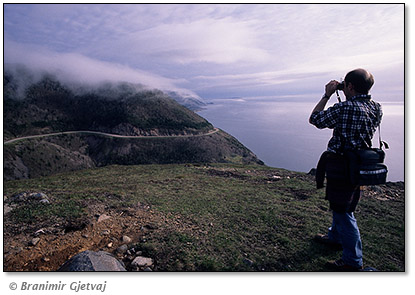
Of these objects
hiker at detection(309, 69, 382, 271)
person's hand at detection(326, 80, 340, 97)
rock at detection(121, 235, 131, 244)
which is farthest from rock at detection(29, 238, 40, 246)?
person's hand at detection(326, 80, 340, 97)

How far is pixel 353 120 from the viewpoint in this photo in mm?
3186

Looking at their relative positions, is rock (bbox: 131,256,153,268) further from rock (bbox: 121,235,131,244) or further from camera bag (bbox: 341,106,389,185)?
camera bag (bbox: 341,106,389,185)

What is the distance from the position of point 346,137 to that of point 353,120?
253mm

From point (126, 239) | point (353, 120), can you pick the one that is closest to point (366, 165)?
point (353, 120)

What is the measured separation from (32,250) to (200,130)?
10585 centimetres

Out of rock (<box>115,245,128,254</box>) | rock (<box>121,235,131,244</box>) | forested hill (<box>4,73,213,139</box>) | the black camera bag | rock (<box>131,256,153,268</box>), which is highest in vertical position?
forested hill (<box>4,73,213,139</box>)

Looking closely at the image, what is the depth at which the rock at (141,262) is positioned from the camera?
380 centimetres

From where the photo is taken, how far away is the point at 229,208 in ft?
22.4

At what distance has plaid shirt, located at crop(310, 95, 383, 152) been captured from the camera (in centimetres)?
319

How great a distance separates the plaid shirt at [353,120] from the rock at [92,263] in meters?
3.79

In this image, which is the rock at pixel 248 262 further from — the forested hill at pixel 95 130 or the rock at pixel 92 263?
the forested hill at pixel 95 130

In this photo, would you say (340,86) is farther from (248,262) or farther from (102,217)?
(102,217)

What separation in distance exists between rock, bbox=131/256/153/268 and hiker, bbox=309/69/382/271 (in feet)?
10.0

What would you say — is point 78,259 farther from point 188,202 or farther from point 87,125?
point 87,125
